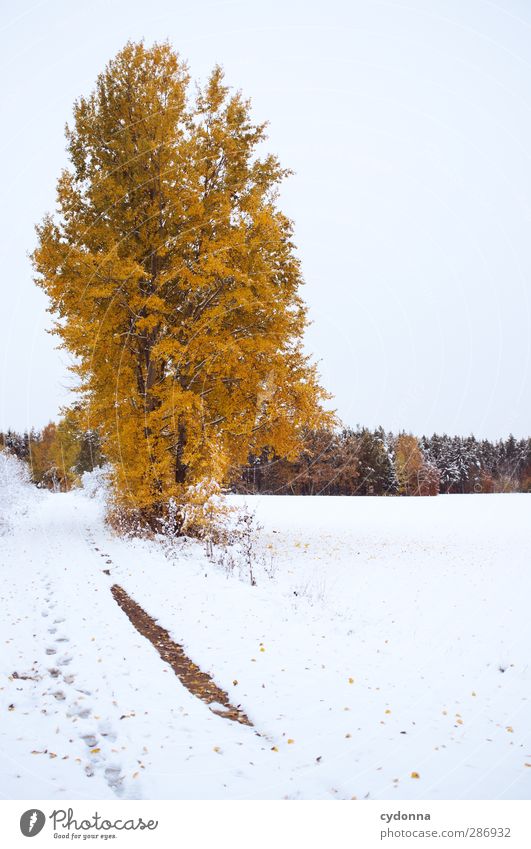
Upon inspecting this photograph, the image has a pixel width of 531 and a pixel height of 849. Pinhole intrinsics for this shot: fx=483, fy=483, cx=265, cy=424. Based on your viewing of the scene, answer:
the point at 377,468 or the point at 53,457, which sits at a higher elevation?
the point at 53,457

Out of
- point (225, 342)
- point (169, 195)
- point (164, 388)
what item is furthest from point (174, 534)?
point (169, 195)

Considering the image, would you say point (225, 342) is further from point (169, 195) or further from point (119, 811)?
point (119, 811)

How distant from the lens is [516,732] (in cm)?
469

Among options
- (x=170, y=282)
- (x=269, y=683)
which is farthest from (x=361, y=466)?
(x=269, y=683)

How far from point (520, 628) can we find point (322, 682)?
15.6 ft

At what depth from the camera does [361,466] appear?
64188 mm

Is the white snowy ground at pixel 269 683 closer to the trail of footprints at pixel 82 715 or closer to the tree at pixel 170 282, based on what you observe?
the trail of footprints at pixel 82 715

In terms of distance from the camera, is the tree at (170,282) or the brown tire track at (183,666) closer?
the brown tire track at (183,666)

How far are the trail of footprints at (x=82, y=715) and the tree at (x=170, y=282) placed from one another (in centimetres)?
790

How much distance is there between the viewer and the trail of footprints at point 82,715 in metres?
3.74

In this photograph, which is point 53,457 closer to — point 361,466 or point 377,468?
point 361,466

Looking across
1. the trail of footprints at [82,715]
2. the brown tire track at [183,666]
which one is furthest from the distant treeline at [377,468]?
the trail of footprints at [82,715]

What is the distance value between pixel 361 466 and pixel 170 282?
172 ft

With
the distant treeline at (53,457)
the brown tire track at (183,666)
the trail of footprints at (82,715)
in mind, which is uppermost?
the distant treeline at (53,457)
